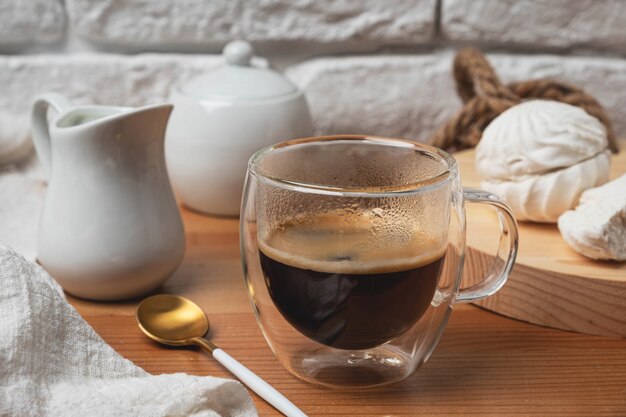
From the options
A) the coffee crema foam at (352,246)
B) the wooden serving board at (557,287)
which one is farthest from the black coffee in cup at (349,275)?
the wooden serving board at (557,287)

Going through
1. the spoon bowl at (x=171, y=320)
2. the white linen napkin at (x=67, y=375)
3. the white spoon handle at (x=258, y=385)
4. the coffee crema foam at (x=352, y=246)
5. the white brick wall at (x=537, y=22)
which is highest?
the white brick wall at (x=537, y=22)

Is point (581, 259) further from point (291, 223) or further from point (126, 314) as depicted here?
point (126, 314)

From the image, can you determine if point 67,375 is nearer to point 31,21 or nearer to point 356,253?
point 356,253

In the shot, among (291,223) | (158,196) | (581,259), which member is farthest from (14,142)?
(581,259)

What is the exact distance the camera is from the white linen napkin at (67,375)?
1.27ft

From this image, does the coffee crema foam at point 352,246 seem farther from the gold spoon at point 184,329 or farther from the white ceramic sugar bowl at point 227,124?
the white ceramic sugar bowl at point 227,124

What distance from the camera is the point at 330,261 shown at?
42cm

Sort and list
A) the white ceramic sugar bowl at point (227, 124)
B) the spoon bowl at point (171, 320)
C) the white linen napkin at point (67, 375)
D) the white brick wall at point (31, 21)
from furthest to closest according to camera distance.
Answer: the white brick wall at point (31, 21) < the white ceramic sugar bowl at point (227, 124) < the spoon bowl at point (171, 320) < the white linen napkin at point (67, 375)

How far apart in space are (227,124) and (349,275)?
0.31 meters

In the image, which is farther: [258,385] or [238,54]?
[238,54]

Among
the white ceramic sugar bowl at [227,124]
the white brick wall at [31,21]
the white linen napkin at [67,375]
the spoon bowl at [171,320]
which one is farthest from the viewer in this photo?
the white brick wall at [31,21]

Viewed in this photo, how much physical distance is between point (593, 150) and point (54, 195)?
421 millimetres

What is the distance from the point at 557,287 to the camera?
1.69 feet

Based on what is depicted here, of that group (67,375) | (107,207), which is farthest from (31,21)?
(67,375)
